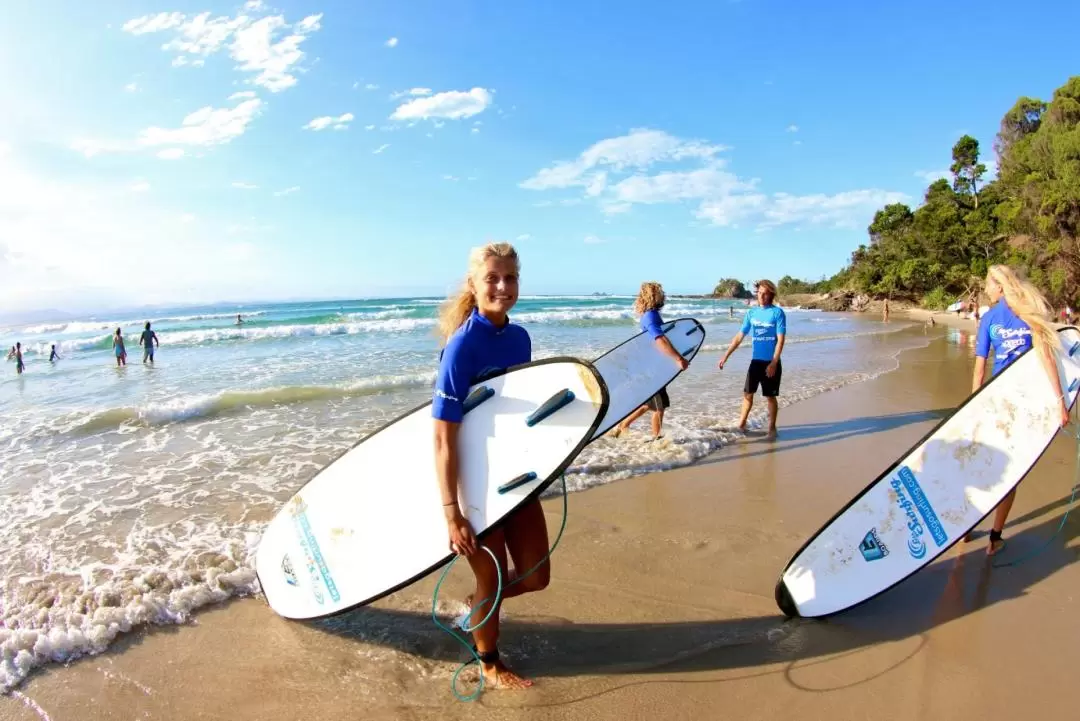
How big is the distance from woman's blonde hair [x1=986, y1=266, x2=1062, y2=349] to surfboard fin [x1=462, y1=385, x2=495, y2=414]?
10.5 feet

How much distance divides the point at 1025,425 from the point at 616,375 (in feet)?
9.79

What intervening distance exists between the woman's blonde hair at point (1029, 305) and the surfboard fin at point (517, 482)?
3.10 meters

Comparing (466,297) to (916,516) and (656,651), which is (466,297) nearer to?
(656,651)

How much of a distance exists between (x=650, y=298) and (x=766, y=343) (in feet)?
5.18

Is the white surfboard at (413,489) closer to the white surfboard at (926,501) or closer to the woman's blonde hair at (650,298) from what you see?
the white surfboard at (926,501)

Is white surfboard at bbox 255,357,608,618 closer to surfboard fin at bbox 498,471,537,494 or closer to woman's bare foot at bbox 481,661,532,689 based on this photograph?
surfboard fin at bbox 498,471,537,494

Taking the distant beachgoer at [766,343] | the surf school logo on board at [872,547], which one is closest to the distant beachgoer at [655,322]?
the distant beachgoer at [766,343]

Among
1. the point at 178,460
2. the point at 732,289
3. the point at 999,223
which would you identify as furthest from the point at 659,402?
the point at 732,289

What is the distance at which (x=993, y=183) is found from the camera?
44781mm

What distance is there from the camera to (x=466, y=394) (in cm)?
197

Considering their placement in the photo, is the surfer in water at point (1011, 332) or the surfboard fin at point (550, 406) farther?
the surfer in water at point (1011, 332)

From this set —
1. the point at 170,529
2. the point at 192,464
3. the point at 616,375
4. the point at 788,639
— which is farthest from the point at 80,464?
the point at 788,639

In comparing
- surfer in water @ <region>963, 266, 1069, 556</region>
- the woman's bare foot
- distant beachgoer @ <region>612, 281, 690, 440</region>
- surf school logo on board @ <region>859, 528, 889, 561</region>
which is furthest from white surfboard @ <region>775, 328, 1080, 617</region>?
distant beachgoer @ <region>612, 281, 690, 440</region>

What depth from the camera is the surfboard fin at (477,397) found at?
2.03 m
